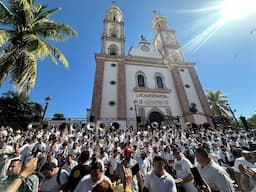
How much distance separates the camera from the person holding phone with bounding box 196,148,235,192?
7.80 feet

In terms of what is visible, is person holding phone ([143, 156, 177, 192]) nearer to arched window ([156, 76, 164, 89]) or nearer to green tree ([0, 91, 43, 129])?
arched window ([156, 76, 164, 89])

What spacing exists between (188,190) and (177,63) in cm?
2272

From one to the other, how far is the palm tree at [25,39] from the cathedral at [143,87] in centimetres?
864

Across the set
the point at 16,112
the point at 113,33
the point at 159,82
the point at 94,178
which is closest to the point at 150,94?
the point at 159,82

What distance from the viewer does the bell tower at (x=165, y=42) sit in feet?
83.9

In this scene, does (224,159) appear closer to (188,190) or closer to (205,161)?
(188,190)

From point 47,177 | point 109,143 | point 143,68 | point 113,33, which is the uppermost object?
point 113,33

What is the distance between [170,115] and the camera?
19094 millimetres

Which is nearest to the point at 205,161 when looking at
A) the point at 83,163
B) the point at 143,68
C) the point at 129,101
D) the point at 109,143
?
the point at 83,163

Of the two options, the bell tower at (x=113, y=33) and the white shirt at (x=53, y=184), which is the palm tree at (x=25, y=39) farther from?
the bell tower at (x=113, y=33)

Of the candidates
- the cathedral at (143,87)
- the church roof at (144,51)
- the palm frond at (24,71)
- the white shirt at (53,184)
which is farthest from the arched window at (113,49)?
the white shirt at (53,184)

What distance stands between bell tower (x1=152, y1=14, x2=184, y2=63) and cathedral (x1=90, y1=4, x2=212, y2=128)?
0.57 feet

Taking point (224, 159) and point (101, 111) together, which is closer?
point (224, 159)

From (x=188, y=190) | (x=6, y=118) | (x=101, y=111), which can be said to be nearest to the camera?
(x=188, y=190)
